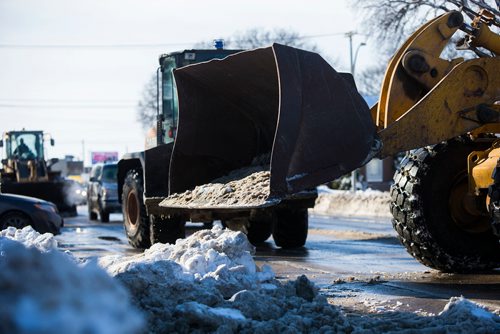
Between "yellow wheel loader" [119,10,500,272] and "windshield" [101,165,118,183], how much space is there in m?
16.3

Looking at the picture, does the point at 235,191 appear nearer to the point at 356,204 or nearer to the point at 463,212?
the point at 463,212

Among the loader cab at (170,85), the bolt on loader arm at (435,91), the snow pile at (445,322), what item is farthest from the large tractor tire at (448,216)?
the loader cab at (170,85)

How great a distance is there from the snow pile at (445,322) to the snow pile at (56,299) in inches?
123

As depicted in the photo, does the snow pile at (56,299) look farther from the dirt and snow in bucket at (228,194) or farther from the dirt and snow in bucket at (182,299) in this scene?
the dirt and snow in bucket at (228,194)

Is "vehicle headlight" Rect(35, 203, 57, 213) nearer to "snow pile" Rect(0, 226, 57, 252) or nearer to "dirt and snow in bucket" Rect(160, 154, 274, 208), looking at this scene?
"snow pile" Rect(0, 226, 57, 252)

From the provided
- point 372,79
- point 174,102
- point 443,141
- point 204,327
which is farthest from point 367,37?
point 372,79

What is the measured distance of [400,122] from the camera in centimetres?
807

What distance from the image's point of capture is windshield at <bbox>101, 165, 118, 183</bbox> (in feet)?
88.5

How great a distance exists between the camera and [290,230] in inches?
542

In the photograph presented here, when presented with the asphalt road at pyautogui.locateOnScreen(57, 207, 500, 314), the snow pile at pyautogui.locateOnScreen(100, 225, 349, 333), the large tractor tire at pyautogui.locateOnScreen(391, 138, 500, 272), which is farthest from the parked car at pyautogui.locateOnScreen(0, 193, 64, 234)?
the large tractor tire at pyautogui.locateOnScreen(391, 138, 500, 272)

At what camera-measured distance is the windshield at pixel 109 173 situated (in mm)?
26984

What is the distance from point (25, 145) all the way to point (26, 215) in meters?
16.2

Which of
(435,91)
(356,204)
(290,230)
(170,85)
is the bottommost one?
(356,204)

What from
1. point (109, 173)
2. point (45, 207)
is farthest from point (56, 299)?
point (109, 173)
